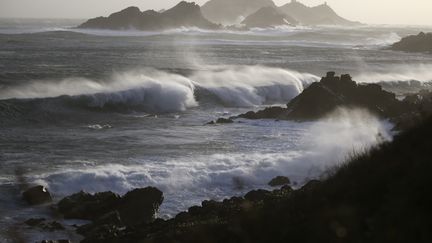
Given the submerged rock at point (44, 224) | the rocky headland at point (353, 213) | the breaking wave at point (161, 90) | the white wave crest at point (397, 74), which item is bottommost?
the white wave crest at point (397, 74)

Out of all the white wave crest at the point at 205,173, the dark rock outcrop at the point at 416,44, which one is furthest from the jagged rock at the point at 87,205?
the dark rock outcrop at the point at 416,44

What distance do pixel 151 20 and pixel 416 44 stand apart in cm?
8286

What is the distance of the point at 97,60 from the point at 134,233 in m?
49.3

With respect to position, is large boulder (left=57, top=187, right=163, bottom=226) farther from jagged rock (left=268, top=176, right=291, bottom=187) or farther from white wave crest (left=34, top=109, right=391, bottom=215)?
jagged rock (left=268, top=176, right=291, bottom=187)

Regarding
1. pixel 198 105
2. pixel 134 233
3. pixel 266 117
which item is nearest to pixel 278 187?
pixel 134 233

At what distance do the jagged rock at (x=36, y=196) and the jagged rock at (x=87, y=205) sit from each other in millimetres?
583

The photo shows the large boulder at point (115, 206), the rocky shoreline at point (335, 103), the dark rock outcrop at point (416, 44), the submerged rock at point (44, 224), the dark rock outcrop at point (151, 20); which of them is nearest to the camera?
the submerged rock at point (44, 224)

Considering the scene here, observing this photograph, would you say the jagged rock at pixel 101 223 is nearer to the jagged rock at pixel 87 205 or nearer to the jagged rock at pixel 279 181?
the jagged rock at pixel 87 205

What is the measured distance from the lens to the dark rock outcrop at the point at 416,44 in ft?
341

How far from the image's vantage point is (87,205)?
13.7 metres

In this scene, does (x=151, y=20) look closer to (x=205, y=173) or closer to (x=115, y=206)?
(x=205, y=173)

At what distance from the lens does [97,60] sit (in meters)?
58.7

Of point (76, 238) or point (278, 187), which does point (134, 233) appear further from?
point (278, 187)

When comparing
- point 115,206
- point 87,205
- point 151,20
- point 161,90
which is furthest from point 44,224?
point 151,20
